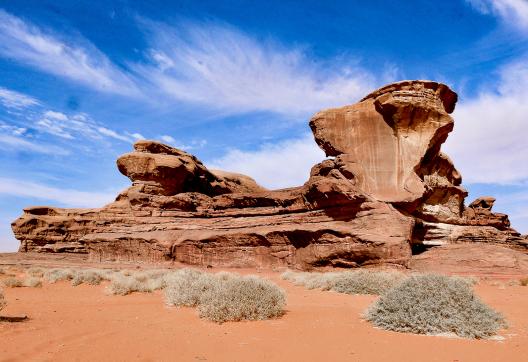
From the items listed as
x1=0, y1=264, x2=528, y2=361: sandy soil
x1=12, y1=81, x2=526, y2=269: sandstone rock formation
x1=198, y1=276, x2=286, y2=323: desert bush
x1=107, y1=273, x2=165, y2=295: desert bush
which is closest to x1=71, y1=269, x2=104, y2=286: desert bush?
Result: x1=107, y1=273, x2=165, y2=295: desert bush

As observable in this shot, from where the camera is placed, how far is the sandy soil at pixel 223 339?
480 cm

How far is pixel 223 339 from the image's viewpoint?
18.5 feet

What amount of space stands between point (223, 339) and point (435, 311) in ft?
11.2

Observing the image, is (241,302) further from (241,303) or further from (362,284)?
(362,284)

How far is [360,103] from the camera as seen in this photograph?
2630cm

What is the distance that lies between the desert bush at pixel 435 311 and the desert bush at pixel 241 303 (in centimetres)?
180

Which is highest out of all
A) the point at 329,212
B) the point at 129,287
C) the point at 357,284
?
the point at 329,212

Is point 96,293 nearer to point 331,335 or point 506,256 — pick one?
point 331,335

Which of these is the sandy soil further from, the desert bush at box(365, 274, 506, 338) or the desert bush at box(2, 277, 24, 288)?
the desert bush at box(2, 277, 24, 288)

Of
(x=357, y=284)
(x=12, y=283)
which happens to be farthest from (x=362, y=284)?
(x=12, y=283)

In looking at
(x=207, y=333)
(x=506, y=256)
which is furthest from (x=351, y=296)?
(x=506, y=256)

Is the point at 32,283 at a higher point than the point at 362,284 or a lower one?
lower

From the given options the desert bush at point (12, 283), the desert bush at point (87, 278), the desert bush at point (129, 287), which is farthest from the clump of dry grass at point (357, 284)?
the desert bush at point (12, 283)

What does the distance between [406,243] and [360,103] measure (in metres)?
11.3
